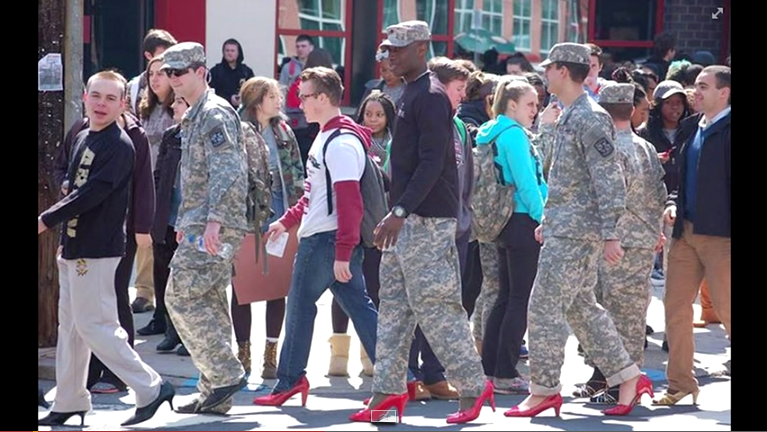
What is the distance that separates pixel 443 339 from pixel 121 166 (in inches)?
71.8

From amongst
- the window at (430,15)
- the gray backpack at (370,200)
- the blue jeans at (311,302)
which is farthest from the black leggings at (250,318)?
the window at (430,15)

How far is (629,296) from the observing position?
883 centimetres

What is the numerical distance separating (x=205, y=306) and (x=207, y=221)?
0.47 meters

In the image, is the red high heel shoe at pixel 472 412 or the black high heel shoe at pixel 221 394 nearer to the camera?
the red high heel shoe at pixel 472 412

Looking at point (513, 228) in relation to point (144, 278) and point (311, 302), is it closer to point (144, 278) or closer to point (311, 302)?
point (311, 302)

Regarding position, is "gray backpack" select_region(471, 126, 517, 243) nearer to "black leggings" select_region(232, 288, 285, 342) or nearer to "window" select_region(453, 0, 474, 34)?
"black leggings" select_region(232, 288, 285, 342)

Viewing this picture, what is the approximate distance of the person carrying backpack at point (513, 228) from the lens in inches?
347

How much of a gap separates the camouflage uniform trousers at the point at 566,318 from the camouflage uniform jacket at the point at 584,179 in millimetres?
100

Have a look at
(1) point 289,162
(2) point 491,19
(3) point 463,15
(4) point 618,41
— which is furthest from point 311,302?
(4) point 618,41

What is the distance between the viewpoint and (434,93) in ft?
24.8

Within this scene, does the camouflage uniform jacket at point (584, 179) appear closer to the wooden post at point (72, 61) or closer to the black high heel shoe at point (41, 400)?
the black high heel shoe at point (41, 400)

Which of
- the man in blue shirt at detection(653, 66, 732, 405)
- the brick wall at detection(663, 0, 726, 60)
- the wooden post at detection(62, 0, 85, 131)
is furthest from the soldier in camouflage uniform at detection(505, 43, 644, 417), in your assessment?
the brick wall at detection(663, 0, 726, 60)
